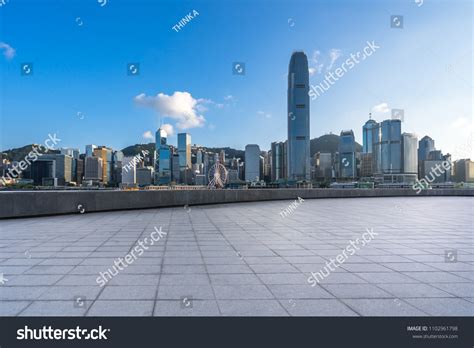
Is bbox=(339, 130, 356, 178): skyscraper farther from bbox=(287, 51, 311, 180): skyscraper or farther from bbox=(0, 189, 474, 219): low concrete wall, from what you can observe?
bbox=(0, 189, 474, 219): low concrete wall

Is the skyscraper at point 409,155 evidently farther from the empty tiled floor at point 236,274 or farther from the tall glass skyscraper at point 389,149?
the empty tiled floor at point 236,274

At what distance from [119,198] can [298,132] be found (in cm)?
12286

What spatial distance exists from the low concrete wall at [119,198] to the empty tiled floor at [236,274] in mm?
4379

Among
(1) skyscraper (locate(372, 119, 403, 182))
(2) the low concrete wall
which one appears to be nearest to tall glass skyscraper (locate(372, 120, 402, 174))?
(1) skyscraper (locate(372, 119, 403, 182))

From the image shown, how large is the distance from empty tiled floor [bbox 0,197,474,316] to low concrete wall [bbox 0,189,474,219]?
4379 millimetres

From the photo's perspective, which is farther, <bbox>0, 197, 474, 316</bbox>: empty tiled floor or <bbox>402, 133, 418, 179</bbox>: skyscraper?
<bbox>402, 133, 418, 179</bbox>: skyscraper

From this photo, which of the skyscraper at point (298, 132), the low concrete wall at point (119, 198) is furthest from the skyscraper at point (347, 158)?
the low concrete wall at point (119, 198)

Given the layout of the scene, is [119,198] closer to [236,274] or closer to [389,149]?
[236,274]

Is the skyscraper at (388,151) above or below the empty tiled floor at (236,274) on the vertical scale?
above

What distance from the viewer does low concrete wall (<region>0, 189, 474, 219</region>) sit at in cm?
1294

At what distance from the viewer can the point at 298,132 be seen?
437 feet

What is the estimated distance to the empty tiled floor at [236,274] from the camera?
3.89 m

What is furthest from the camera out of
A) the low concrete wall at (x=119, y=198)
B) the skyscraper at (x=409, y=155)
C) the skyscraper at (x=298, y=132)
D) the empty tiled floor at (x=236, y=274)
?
the skyscraper at (x=298, y=132)

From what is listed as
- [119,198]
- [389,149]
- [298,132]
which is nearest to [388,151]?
[389,149]
